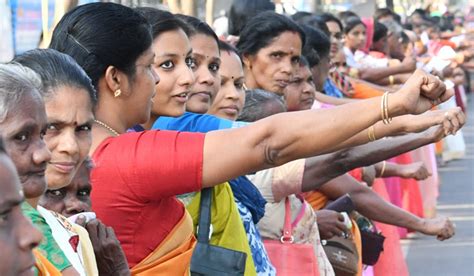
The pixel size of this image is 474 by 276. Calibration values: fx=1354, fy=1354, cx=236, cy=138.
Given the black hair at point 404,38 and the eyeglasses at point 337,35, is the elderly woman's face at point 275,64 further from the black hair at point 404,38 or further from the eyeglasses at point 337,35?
the black hair at point 404,38

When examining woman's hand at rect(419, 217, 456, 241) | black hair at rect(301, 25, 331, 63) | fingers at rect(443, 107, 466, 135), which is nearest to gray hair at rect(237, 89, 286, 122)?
woman's hand at rect(419, 217, 456, 241)

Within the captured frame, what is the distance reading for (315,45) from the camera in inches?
330

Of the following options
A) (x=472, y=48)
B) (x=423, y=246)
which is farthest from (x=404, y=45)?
(x=423, y=246)

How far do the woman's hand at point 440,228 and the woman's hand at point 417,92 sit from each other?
3.03m

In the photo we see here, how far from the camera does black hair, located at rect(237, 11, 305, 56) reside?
22.8 ft

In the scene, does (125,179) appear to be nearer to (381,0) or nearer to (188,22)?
(188,22)

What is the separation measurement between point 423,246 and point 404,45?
7.69 metres

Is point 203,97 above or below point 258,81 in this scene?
above

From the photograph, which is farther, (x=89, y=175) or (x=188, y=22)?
(x=188, y=22)

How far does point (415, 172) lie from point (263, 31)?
3.92ft

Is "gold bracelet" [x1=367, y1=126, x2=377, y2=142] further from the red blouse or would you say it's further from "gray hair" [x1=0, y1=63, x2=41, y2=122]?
"gray hair" [x1=0, y1=63, x2=41, y2=122]

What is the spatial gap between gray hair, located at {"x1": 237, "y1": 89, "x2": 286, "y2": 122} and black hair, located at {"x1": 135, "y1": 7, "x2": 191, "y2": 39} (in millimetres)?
1038

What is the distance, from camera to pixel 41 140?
9.98 ft

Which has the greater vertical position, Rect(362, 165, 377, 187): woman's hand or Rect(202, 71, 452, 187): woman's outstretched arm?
Rect(202, 71, 452, 187): woman's outstretched arm
